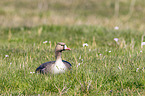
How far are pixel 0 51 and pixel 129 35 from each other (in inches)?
234

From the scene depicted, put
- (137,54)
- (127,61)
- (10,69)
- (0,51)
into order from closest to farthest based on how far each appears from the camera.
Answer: (10,69)
(127,61)
(137,54)
(0,51)

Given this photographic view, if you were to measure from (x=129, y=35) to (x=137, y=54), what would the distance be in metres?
4.87

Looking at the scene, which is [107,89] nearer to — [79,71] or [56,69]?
[79,71]

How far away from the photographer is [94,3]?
30953 millimetres

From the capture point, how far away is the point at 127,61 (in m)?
5.19

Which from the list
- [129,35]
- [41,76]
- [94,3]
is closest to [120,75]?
[41,76]

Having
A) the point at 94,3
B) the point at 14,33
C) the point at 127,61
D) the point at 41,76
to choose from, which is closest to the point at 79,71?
the point at 41,76

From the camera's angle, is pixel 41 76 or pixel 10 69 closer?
pixel 41 76

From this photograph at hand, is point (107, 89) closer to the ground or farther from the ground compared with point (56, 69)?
closer to the ground

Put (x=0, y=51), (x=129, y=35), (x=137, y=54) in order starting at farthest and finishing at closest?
(x=129, y=35) → (x=0, y=51) → (x=137, y=54)

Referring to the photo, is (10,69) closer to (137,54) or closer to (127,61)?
(127,61)

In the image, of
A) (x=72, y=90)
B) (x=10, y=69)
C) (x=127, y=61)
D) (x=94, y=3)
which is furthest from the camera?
(x=94, y=3)

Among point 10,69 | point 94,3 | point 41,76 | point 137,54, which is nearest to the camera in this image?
point 41,76

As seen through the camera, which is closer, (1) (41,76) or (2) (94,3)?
(1) (41,76)
